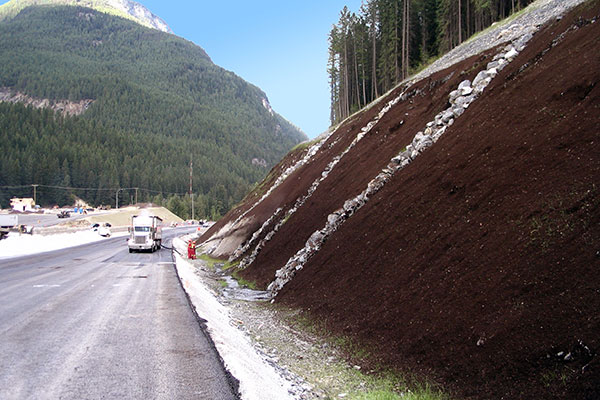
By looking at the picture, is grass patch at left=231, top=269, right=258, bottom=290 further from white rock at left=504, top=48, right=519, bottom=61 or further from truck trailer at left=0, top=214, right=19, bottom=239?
truck trailer at left=0, top=214, right=19, bottom=239

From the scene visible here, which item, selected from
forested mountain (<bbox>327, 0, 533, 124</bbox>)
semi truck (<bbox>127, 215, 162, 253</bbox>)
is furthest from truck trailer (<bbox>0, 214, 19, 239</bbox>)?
forested mountain (<bbox>327, 0, 533, 124</bbox>)

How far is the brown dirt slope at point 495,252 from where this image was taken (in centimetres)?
681

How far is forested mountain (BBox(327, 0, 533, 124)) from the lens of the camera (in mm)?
52419

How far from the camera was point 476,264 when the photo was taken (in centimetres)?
931

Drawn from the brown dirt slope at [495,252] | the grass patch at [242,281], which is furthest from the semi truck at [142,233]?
the brown dirt slope at [495,252]

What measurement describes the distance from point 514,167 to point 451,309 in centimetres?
441

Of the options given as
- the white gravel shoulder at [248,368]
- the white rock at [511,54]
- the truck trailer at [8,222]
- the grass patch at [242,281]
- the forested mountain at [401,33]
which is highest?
the forested mountain at [401,33]

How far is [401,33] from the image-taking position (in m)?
60.8

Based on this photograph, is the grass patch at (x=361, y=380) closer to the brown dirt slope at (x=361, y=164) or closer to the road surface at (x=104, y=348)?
the road surface at (x=104, y=348)

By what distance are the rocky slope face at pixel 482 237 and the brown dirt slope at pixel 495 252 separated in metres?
0.03

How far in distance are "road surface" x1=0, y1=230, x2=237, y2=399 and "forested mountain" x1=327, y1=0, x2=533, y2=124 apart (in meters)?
44.4

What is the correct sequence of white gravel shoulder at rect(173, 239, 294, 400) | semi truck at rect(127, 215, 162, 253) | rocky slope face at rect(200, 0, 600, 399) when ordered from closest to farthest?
rocky slope face at rect(200, 0, 600, 399) < white gravel shoulder at rect(173, 239, 294, 400) < semi truck at rect(127, 215, 162, 253)

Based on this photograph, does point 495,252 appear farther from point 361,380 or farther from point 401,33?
point 401,33

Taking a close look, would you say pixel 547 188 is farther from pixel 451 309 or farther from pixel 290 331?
pixel 290 331
